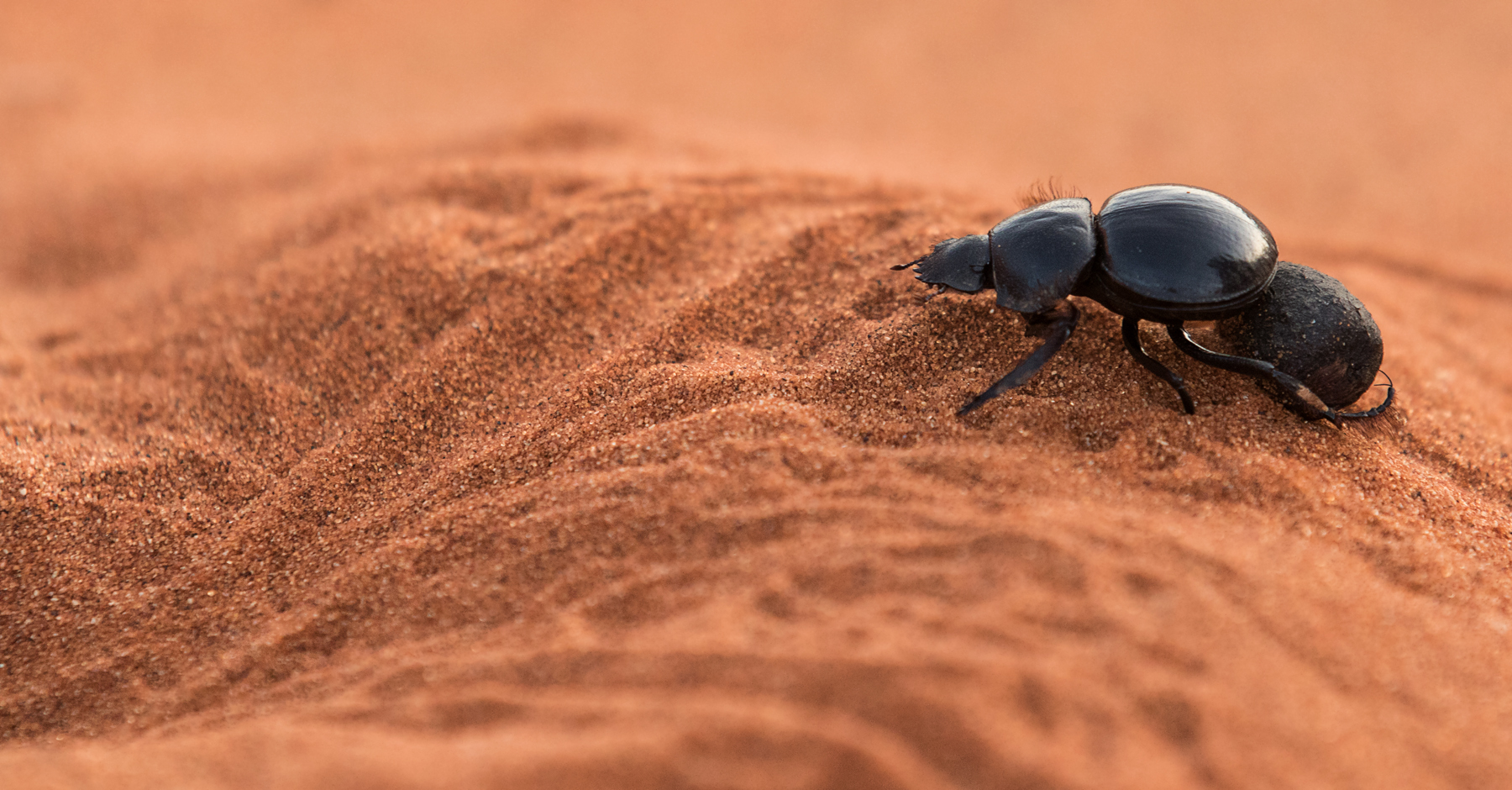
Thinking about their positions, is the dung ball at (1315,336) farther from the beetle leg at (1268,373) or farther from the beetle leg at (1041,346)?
the beetle leg at (1041,346)

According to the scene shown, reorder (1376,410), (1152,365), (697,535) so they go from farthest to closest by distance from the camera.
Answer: (1376,410) → (1152,365) → (697,535)

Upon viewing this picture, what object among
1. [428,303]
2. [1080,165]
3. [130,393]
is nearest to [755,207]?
[428,303]

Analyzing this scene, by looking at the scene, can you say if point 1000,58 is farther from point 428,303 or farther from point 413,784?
point 413,784

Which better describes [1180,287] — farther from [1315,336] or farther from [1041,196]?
[1041,196]

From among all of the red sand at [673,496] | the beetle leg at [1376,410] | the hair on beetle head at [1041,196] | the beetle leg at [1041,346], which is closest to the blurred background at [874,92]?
the red sand at [673,496]

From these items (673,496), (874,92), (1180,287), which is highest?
(874,92)

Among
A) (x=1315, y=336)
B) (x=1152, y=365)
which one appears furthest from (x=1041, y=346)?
(x=1315, y=336)
